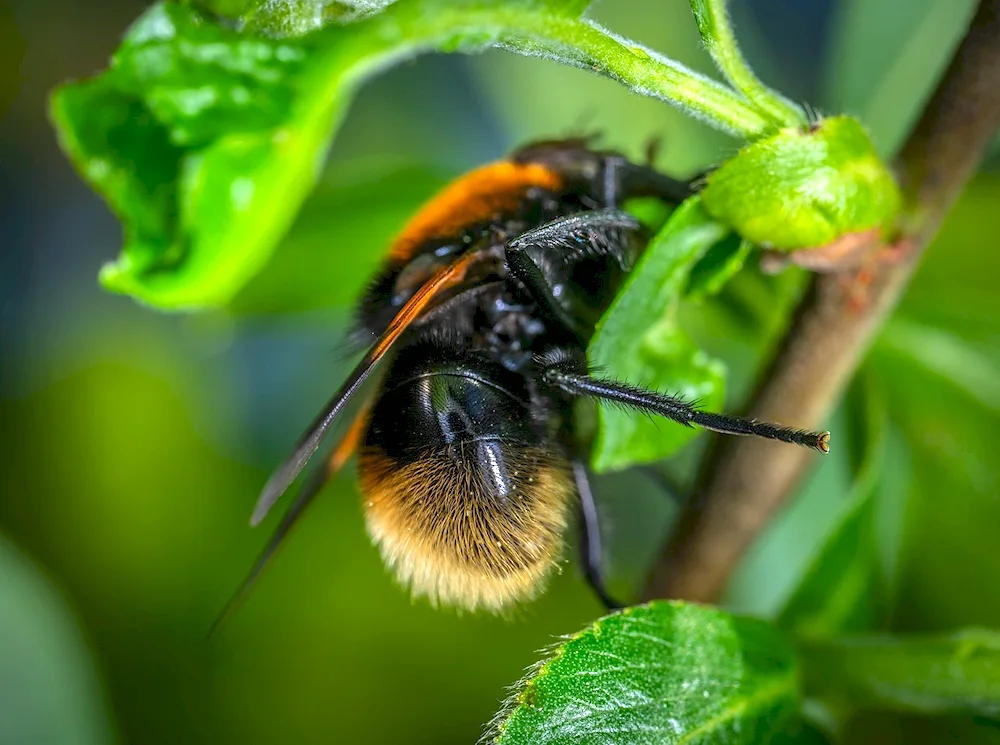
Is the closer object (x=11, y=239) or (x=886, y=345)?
(x=886, y=345)

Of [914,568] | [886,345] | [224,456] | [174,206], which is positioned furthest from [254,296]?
[914,568]

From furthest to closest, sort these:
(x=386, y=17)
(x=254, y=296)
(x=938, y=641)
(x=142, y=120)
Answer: (x=254, y=296) < (x=938, y=641) < (x=142, y=120) < (x=386, y=17)

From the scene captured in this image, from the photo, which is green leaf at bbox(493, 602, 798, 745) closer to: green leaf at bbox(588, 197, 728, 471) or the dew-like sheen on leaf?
green leaf at bbox(588, 197, 728, 471)

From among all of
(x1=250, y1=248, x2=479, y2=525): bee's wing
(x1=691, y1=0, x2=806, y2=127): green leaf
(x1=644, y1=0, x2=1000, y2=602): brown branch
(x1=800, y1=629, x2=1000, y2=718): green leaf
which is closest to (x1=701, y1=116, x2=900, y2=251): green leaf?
(x1=691, y1=0, x2=806, y2=127): green leaf

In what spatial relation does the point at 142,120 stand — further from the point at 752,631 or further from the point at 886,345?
the point at 886,345

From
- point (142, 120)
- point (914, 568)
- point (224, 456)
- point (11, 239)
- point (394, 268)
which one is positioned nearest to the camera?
point (142, 120)
